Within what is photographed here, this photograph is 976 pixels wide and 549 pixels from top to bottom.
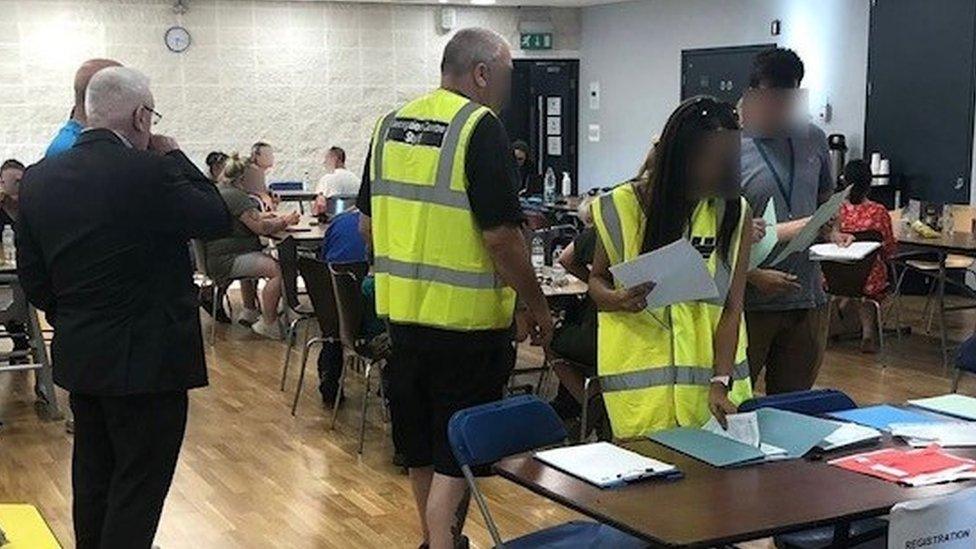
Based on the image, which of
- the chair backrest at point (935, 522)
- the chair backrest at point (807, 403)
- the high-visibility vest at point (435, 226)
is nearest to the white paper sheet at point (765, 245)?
the chair backrest at point (807, 403)

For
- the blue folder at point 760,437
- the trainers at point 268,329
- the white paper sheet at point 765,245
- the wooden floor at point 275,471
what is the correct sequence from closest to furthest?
the blue folder at point 760,437
the white paper sheet at point 765,245
the wooden floor at point 275,471
the trainers at point 268,329

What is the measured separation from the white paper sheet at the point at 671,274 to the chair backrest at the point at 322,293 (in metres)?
3.07

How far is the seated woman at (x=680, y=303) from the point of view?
9.62 feet

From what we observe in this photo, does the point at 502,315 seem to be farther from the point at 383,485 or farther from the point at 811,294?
the point at 383,485

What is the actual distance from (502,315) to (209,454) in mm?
2683

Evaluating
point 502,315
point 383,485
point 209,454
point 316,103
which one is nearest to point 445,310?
point 502,315

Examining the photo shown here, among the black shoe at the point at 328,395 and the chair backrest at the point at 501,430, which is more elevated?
the chair backrest at the point at 501,430

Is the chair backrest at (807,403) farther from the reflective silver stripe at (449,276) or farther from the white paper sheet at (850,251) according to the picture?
the white paper sheet at (850,251)

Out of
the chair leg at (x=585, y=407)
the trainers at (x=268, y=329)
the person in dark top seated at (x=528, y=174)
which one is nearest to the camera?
the chair leg at (x=585, y=407)

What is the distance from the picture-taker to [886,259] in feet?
25.4

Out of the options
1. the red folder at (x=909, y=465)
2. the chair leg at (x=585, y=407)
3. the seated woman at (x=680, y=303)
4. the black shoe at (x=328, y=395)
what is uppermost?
the seated woman at (x=680, y=303)

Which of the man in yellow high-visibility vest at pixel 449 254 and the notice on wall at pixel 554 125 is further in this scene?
the notice on wall at pixel 554 125

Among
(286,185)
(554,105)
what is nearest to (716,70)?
(554,105)

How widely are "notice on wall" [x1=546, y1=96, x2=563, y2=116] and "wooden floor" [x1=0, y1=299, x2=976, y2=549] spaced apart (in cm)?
774
